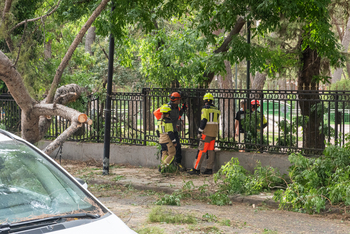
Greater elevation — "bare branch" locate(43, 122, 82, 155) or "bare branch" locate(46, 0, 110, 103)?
"bare branch" locate(46, 0, 110, 103)

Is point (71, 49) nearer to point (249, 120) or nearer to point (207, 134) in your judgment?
point (207, 134)

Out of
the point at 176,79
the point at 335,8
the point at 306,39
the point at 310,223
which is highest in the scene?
the point at 335,8

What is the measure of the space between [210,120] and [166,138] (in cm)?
125

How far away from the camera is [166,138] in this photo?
1037 cm

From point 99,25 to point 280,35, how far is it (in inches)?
240

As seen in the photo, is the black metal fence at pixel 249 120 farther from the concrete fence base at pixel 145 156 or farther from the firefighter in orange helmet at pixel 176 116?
the firefighter in orange helmet at pixel 176 116

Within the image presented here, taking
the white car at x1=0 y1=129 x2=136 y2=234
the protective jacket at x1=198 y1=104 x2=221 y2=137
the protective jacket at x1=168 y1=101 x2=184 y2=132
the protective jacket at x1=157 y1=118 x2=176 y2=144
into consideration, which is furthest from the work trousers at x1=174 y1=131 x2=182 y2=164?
the white car at x1=0 y1=129 x2=136 y2=234

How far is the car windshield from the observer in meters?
2.99

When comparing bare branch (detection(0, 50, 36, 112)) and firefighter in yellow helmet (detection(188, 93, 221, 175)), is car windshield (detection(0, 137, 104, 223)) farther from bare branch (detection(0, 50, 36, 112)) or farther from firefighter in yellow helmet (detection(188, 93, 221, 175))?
firefighter in yellow helmet (detection(188, 93, 221, 175))

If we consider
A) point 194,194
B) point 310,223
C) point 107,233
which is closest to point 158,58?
point 194,194

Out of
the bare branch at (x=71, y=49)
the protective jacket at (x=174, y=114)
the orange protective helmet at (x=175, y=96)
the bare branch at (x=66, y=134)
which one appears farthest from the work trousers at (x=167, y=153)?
the bare branch at (x=66, y=134)

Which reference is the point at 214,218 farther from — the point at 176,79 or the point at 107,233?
the point at 176,79

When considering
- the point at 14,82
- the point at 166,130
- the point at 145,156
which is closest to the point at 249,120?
the point at 166,130

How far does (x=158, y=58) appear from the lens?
40.9ft
